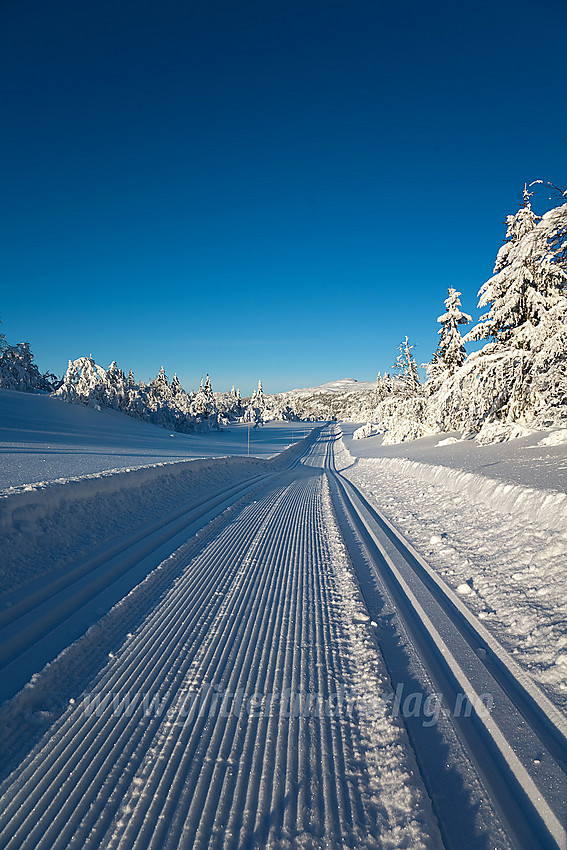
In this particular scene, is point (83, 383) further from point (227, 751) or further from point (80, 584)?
point (227, 751)

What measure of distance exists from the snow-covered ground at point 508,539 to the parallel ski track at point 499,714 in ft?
0.57

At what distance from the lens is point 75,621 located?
11.5ft

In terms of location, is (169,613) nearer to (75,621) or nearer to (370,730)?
(75,621)

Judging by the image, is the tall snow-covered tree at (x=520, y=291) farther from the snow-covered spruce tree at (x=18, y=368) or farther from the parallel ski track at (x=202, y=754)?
the snow-covered spruce tree at (x=18, y=368)

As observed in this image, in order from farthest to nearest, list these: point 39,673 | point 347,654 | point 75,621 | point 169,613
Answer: point 169,613 → point 75,621 → point 347,654 → point 39,673

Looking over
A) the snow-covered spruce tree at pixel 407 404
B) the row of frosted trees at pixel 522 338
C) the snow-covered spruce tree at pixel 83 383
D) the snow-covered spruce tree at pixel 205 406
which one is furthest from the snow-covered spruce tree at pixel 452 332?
the snow-covered spruce tree at pixel 205 406

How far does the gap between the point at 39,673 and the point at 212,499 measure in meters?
6.71

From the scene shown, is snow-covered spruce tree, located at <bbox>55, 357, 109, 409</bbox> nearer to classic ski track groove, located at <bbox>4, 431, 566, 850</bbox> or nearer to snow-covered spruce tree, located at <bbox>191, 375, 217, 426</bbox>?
snow-covered spruce tree, located at <bbox>191, 375, 217, 426</bbox>

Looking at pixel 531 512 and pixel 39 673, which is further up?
pixel 531 512

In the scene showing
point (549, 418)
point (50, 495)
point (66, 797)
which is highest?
point (549, 418)

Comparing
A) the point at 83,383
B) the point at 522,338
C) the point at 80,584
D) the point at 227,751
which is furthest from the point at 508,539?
the point at 83,383

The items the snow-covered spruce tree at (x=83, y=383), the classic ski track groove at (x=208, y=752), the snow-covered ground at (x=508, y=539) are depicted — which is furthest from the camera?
the snow-covered spruce tree at (x=83, y=383)

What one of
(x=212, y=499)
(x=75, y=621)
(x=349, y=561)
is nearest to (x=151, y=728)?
(x=75, y=621)

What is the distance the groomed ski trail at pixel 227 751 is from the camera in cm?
178
